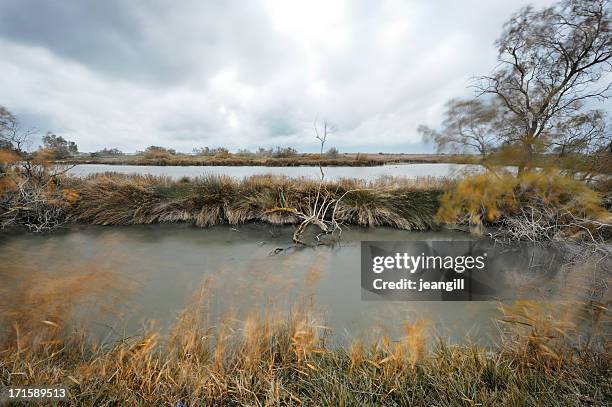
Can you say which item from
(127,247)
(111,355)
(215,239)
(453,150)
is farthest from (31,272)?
(453,150)

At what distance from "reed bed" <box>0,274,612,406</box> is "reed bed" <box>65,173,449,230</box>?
4.81 metres

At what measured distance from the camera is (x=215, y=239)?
598 centimetres

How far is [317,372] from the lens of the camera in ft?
6.05

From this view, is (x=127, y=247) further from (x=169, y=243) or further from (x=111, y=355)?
(x=111, y=355)

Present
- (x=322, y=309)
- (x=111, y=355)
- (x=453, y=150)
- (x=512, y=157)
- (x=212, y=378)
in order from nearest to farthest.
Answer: (x=512, y=157), (x=212, y=378), (x=111, y=355), (x=322, y=309), (x=453, y=150)

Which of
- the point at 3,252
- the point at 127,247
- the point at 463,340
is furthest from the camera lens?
the point at 127,247

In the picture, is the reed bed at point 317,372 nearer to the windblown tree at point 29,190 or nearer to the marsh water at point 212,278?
the marsh water at point 212,278

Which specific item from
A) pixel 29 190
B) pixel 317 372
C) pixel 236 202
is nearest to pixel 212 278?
pixel 317 372

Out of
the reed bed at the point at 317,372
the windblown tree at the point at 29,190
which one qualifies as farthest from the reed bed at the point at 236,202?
the reed bed at the point at 317,372

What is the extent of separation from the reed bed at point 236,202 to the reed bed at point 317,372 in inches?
189

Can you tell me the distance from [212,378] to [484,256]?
18.4 feet

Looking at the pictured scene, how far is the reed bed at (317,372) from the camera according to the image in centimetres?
161

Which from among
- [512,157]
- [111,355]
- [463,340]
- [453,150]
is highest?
[453,150]

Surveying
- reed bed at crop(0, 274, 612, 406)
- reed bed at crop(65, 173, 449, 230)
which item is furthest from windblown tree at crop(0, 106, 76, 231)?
reed bed at crop(0, 274, 612, 406)
